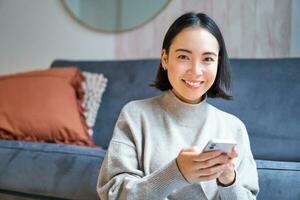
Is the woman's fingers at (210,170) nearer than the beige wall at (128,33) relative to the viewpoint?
Yes

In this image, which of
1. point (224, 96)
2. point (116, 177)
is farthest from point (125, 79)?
point (116, 177)

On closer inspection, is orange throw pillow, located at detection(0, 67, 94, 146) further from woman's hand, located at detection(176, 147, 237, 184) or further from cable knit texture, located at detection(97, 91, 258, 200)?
woman's hand, located at detection(176, 147, 237, 184)

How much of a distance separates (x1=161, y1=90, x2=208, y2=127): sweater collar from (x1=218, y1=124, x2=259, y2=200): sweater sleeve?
4.7 inches

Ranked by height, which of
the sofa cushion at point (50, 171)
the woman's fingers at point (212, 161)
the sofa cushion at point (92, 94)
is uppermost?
the woman's fingers at point (212, 161)

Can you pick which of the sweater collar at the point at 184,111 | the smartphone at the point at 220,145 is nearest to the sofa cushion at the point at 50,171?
the sweater collar at the point at 184,111

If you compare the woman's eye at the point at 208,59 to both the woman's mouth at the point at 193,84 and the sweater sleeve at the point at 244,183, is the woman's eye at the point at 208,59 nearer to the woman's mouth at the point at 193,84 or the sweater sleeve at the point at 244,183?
the woman's mouth at the point at 193,84

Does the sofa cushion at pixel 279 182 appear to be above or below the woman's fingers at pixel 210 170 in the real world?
below

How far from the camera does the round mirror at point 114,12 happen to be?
2168mm

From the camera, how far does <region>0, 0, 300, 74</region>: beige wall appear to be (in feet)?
6.30

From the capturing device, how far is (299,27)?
1885 mm

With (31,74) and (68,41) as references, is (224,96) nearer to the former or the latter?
(31,74)

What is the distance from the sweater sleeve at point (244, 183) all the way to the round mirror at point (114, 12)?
1.24m

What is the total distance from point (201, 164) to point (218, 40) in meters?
0.32

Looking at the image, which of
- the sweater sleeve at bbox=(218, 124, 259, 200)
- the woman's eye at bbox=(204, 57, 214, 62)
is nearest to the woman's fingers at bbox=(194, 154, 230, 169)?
the sweater sleeve at bbox=(218, 124, 259, 200)
